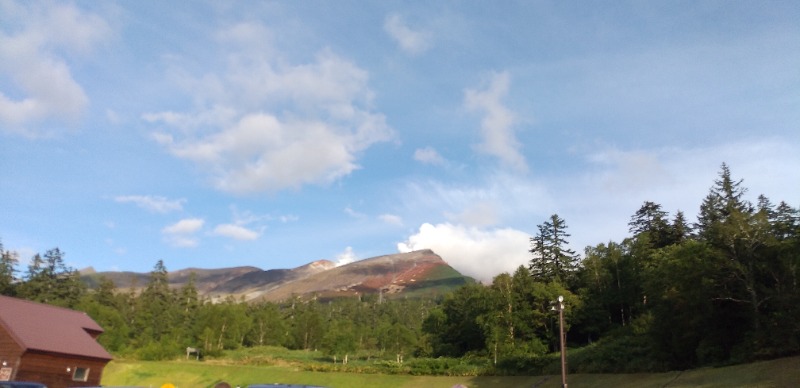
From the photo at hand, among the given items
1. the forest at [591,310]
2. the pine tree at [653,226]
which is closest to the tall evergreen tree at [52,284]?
the forest at [591,310]

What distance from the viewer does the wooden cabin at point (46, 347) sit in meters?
38.6

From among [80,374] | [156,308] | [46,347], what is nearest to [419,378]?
[80,374]

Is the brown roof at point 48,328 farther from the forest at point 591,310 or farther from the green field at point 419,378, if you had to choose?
the forest at point 591,310

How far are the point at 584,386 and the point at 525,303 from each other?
33.6m

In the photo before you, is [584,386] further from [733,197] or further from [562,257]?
[562,257]

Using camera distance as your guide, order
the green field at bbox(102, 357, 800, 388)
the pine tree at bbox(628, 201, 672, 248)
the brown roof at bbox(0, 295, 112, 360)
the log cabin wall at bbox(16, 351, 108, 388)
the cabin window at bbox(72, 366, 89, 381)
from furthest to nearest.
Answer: the pine tree at bbox(628, 201, 672, 248) → the cabin window at bbox(72, 366, 89, 381) → the brown roof at bbox(0, 295, 112, 360) → the log cabin wall at bbox(16, 351, 108, 388) → the green field at bbox(102, 357, 800, 388)

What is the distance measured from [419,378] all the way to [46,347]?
1336 inches

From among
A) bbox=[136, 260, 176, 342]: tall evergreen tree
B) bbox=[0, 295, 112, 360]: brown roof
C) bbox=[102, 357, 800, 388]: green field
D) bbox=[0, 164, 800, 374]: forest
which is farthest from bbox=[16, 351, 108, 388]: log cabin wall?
bbox=[136, 260, 176, 342]: tall evergreen tree

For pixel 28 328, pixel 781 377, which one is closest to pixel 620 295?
pixel 781 377

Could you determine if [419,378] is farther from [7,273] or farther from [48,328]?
[7,273]

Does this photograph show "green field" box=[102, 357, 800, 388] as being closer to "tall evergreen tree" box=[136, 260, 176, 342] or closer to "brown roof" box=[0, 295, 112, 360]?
"brown roof" box=[0, 295, 112, 360]

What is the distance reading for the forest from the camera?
4200 centimetres

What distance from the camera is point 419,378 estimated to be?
56.2 metres

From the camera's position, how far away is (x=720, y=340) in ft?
143
